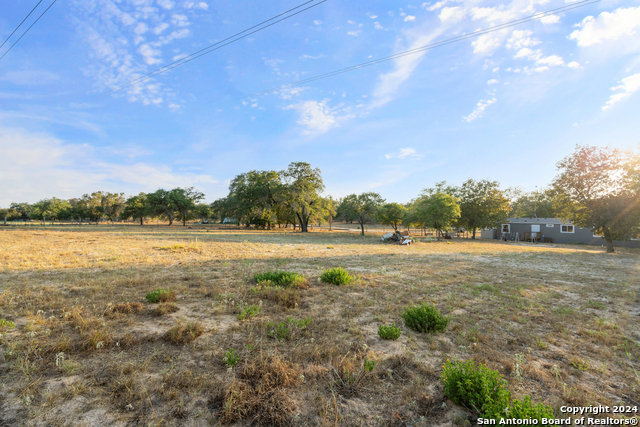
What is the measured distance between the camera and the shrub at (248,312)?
16.7 ft

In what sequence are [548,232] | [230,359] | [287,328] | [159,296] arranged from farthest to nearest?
[548,232], [159,296], [287,328], [230,359]

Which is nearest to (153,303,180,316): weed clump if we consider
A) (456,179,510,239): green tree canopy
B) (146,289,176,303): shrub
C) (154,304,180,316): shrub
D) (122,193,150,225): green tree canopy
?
(154,304,180,316): shrub

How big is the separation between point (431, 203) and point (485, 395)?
3300cm

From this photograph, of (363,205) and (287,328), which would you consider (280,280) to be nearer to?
(287,328)

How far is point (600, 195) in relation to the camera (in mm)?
20484

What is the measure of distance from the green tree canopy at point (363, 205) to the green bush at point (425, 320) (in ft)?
112

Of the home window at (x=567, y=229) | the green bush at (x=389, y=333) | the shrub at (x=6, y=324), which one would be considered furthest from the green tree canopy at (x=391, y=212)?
the shrub at (x=6, y=324)

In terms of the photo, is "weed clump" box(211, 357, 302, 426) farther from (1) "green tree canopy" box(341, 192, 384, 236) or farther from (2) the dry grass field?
(1) "green tree canopy" box(341, 192, 384, 236)

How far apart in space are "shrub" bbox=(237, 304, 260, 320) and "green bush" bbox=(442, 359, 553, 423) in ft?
11.8

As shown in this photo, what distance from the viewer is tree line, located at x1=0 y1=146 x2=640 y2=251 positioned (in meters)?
19.8

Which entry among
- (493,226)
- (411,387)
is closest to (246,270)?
(411,387)

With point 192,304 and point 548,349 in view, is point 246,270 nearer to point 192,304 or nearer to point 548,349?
point 192,304

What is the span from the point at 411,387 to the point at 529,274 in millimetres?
10751

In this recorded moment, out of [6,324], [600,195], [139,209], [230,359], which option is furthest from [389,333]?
[139,209]
